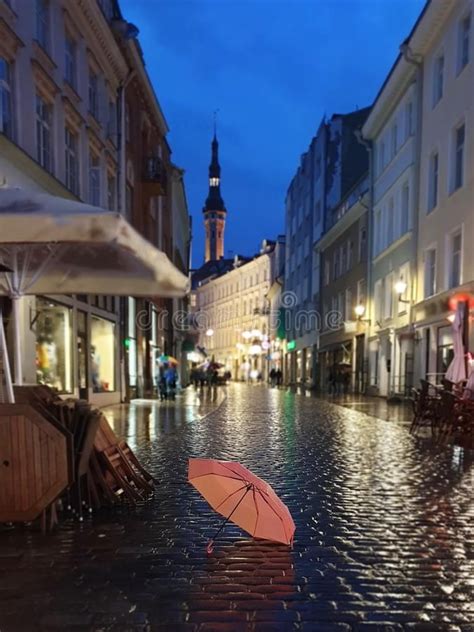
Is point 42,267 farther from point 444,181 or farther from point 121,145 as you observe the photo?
point 444,181

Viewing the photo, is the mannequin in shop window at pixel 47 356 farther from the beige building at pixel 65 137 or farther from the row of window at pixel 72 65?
the row of window at pixel 72 65

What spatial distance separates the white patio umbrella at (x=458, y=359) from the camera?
12109 millimetres

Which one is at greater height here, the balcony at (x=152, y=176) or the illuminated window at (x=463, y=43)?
the illuminated window at (x=463, y=43)

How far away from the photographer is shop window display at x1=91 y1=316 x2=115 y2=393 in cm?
1834

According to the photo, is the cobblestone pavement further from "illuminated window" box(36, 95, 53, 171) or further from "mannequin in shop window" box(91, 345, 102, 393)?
"mannequin in shop window" box(91, 345, 102, 393)

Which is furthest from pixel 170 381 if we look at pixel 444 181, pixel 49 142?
pixel 444 181

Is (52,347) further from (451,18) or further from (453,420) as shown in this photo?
(451,18)

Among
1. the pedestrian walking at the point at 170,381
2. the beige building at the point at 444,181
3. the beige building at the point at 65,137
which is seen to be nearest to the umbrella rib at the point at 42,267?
the beige building at the point at 65,137

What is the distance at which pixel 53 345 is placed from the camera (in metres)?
14.8

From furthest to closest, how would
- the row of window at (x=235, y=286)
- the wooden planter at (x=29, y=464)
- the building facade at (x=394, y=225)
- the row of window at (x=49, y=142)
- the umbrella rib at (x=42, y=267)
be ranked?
1. the row of window at (x=235, y=286)
2. the building facade at (x=394, y=225)
3. the row of window at (x=49, y=142)
4. the umbrella rib at (x=42, y=267)
5. the wooden planter at (x=29, y=464)

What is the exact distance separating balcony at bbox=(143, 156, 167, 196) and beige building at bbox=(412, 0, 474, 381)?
1126 cm

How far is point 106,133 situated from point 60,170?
5.20 m

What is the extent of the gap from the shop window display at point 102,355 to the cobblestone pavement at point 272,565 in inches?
462

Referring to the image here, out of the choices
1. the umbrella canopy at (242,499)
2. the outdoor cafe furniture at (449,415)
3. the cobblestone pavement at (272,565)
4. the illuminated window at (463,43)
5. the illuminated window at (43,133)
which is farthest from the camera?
the illuminated window at (463,43)
